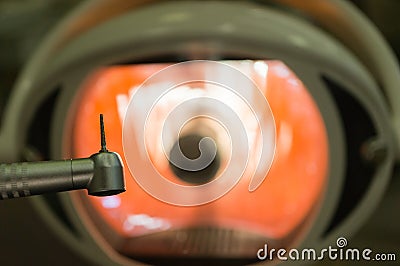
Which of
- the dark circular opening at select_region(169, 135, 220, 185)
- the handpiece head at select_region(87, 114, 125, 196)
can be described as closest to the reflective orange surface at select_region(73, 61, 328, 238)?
the dark circular opening at select_region(169, 135, 220, 185)

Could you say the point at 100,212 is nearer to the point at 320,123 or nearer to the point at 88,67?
the point at 88,67

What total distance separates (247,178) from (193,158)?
0.25ft

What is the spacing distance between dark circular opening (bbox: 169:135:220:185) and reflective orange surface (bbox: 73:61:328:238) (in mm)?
44

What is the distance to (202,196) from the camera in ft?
2.52

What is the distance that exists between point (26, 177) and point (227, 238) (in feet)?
1.25

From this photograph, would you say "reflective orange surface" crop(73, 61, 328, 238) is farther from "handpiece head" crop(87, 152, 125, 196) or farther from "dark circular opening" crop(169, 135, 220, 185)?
"handpiece head" crop(87, 152, 125, 196)

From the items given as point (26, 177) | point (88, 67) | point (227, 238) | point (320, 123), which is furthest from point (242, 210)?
point (26, 177)

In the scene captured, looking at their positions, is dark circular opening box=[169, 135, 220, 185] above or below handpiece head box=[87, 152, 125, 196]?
above

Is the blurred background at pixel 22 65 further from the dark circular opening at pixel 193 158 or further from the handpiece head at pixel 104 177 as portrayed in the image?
the handpiece head at pixel 104 177

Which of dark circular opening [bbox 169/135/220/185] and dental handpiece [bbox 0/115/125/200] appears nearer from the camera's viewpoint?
dental handpiece [bbox 0/115/125/200]

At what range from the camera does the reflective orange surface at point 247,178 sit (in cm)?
74

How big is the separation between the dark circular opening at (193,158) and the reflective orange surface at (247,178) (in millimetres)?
44

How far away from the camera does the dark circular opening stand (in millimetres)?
744

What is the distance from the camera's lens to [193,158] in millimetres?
749
